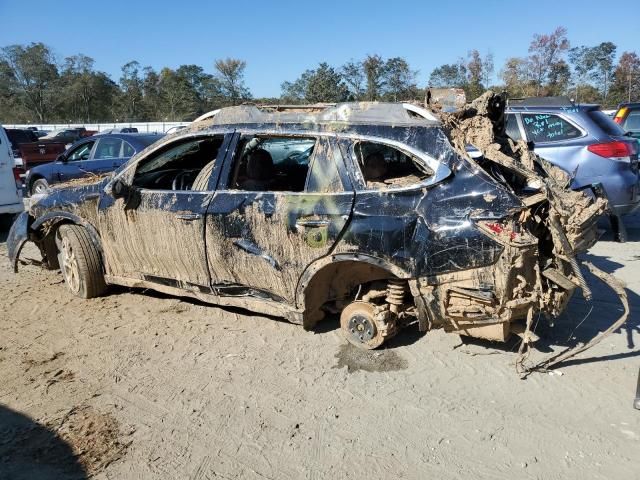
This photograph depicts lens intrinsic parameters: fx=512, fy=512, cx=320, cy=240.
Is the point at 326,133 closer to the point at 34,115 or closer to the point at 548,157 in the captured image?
the point at 548,157

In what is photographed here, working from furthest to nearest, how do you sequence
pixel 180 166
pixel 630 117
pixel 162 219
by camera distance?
pixel 630 117 < pixel 180 166 < pixel 162 219

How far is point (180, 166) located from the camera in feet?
17.6

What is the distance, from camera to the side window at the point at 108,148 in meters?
10.7

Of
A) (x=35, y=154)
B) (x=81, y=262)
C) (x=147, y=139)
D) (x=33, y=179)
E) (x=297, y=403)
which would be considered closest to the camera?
(x=297, y=403)

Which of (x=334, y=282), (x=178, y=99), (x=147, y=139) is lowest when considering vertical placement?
(x=334, y=282)

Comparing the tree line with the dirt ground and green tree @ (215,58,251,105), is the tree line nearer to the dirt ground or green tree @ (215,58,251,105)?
green tree @ (215,58,251,105)

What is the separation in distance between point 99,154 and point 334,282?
872 centimetres

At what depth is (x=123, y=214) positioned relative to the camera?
4.65 m

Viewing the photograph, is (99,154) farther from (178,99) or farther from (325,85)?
(178,99)

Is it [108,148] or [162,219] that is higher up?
[108,148]

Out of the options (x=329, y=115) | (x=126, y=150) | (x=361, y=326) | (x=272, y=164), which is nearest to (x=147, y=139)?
(x=126, y=150)

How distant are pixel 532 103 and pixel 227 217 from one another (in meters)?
5.73

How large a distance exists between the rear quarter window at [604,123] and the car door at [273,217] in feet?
15.8

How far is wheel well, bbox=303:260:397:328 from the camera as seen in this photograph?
12.4 ft
